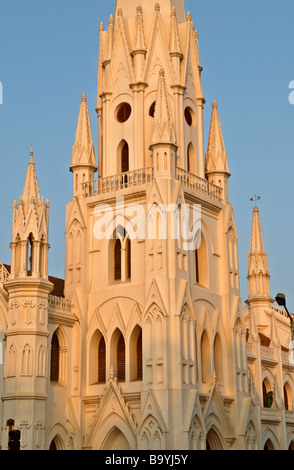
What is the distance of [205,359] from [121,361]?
3876 millimetres

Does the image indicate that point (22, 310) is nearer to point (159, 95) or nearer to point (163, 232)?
point (163, 232)

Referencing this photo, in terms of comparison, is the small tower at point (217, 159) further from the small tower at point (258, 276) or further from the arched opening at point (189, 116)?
the small tower at point (258, 276)

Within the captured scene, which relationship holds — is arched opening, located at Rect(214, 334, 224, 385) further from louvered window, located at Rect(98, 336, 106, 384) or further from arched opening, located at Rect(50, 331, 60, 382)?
arched opening, located at Rect(50, 331, 60, 382)

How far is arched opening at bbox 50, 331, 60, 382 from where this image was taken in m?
34.0

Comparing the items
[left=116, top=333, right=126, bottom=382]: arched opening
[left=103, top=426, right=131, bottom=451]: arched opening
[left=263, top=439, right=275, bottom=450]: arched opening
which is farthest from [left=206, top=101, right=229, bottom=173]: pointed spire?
[left=263, top=439, right=275, bottom=450]: arched opening

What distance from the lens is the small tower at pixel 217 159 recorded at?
40281 millimetres

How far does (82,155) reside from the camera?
38.7 m

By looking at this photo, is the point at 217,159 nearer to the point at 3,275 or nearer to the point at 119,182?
the point at 119,182

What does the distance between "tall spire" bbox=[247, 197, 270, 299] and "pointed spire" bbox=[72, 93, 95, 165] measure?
19.1m

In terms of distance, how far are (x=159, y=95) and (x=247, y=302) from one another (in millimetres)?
22142

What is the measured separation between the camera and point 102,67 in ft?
134

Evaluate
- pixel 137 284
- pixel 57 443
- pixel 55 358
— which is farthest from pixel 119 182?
pixel 57 443

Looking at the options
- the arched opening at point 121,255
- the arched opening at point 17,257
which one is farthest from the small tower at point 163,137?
the arched opening at point 17,257

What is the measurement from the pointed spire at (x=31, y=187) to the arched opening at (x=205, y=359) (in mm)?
9844
